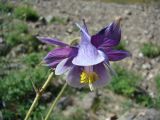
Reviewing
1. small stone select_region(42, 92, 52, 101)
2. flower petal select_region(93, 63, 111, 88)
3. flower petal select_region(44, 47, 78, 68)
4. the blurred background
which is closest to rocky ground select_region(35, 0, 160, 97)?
the blurred background

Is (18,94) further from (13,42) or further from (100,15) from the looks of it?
(100,15)

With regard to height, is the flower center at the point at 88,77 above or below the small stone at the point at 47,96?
above

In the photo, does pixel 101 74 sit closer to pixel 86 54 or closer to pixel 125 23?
pixel 86 54

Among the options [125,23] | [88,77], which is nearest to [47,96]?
[88,77]

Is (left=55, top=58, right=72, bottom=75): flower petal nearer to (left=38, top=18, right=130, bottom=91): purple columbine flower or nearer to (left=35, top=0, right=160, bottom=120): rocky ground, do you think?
(left=38, top=18, right=130, bottom=91): purple columbine flower

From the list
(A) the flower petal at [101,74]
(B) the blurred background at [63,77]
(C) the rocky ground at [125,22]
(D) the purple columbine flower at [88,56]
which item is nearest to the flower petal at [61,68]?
(D) the purple columbine flower at [88,56]

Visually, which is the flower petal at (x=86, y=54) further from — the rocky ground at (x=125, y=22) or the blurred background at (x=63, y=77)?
the rocky ground at (x=125, y=22)
